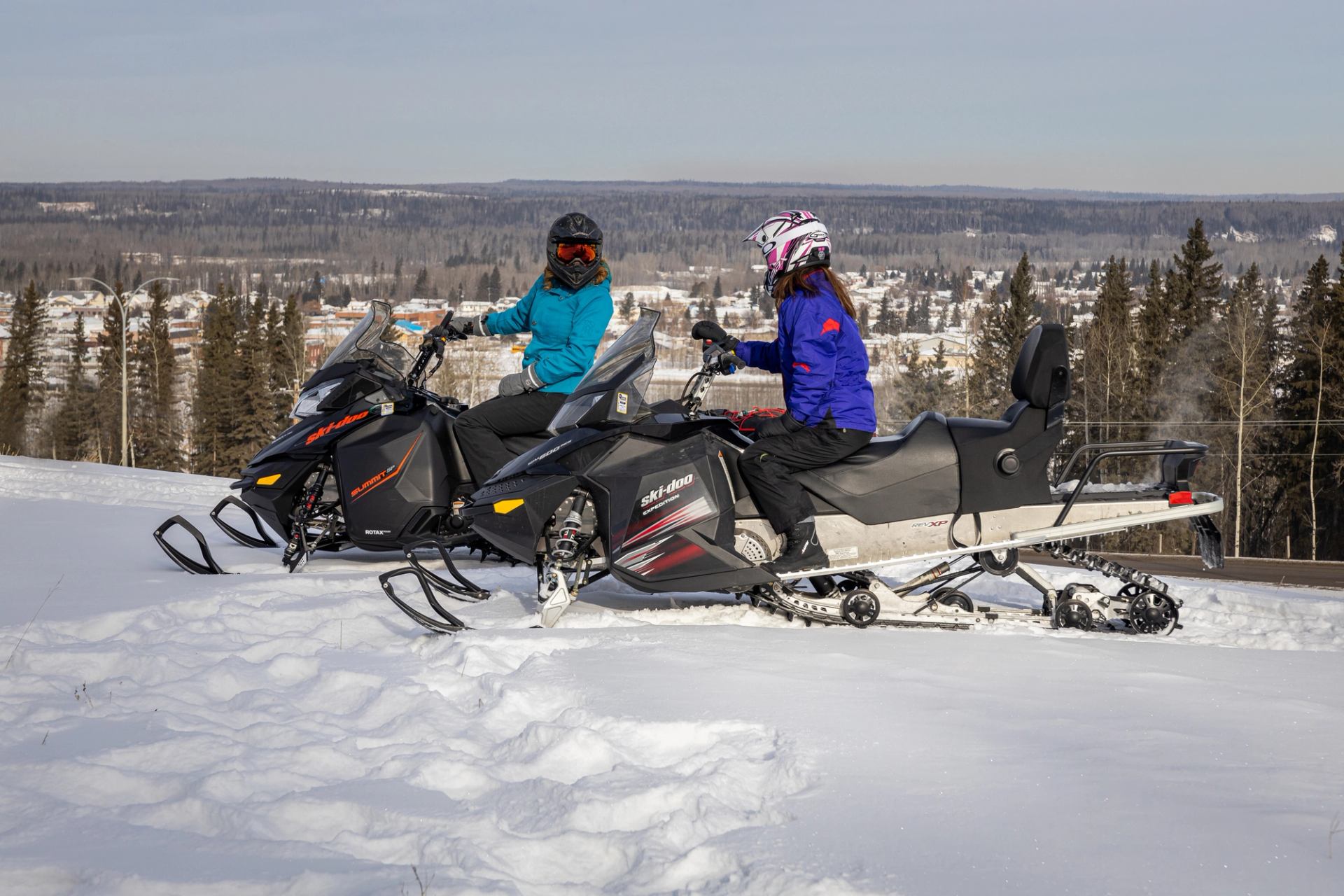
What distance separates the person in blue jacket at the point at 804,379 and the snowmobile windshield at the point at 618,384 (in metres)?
0.27

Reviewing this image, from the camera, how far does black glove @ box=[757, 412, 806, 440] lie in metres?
5.49

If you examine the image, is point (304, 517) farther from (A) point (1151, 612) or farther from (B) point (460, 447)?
(A) point (1151, 612)

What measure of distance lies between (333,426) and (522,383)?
1189 mm

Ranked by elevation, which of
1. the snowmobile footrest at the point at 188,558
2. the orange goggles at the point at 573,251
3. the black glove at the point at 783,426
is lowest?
the snowmobile footrest at the point at 188,558

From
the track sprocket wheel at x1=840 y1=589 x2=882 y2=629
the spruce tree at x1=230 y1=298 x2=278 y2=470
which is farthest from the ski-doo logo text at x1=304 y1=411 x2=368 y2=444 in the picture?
the spruce tree at x1=230 y1=298 x2=278 y2=470

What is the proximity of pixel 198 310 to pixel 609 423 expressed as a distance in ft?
387

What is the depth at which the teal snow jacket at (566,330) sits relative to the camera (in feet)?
23.0

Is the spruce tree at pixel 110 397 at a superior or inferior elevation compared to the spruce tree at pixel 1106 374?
inferior

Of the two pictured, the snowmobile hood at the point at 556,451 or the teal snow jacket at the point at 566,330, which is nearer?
the snowmobile hood at the point at 556,451

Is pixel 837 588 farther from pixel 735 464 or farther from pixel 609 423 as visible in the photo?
pixel 609 423

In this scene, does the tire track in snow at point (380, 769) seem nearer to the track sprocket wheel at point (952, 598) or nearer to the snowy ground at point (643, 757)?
the snowy ground at point (643, 757)

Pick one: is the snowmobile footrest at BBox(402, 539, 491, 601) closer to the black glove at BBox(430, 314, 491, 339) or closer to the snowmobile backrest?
the black glove at BBox(430, 314, 491, 339)

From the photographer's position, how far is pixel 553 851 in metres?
2.66

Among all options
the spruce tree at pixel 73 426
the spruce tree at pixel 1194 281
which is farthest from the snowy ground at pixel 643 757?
the spruce tree at pixel 73 426
